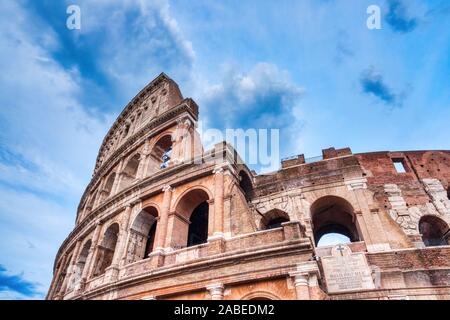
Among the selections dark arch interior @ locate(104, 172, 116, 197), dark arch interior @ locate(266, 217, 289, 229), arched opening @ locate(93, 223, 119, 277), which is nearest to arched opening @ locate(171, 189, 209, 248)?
dark arch interior @ locate(266, 217, 289, 229)

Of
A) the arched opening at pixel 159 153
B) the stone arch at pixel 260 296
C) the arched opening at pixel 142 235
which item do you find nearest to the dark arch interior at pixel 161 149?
the arched opening at pixel 159 153

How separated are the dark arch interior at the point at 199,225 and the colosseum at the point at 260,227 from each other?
53mm

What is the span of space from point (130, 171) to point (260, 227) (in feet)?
27.2

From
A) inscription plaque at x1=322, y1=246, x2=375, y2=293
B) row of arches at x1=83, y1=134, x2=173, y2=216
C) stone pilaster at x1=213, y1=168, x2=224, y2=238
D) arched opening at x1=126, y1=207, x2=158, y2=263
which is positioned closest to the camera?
inscription plaque at x1=322, y1=246, x2=375, y2=293

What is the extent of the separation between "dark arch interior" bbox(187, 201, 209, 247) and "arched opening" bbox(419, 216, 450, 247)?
28.3 feet

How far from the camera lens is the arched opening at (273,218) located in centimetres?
1113

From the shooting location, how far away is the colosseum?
739cm

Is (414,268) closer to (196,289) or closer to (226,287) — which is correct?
(226,287)

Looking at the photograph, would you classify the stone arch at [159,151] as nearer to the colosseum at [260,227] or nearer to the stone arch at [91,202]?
the colosseum at [260,227]

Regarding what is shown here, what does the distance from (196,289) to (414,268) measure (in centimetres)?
Result: 657

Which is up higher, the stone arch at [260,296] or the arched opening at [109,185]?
the arched opening at [109,185]

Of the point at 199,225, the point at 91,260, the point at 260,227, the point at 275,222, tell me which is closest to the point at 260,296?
the point at 260,227

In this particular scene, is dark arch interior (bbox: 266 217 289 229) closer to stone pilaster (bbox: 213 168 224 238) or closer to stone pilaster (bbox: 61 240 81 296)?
stone pilaster (bbox: 213 168 224 238)
